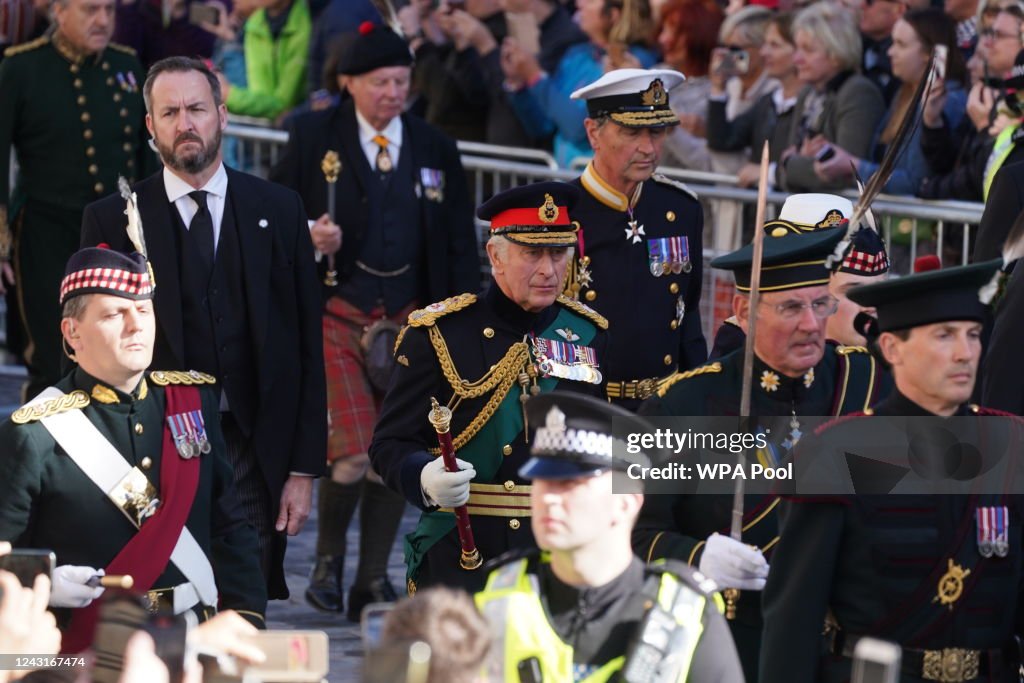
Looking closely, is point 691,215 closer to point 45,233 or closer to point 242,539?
point 242,539

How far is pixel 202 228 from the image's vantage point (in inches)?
332

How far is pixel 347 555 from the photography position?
11.4 m

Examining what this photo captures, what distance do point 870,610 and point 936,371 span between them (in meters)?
0.63

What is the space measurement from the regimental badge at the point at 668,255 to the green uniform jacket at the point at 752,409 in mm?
2054

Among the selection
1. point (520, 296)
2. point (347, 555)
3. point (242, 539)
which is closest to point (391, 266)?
point (347, 555)

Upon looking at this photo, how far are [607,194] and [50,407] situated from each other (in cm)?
304

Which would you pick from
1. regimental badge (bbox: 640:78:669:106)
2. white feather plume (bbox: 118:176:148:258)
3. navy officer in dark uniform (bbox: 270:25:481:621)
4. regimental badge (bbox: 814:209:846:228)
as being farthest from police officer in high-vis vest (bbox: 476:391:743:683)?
navy officer in dark uniform (bbox: 270:25:481:621)

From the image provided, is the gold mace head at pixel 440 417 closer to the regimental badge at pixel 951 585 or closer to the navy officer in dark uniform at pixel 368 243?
the regimental badge at pixel 951 585

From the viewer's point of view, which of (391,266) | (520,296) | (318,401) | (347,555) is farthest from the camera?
(347,555)

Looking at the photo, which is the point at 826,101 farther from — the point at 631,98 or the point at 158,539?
the point at 158,539

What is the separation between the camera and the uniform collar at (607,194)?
9.12 m

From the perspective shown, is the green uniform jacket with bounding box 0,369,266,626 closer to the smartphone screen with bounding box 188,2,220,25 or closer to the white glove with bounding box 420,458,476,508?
the white glove with bounding box 420,458,476,508

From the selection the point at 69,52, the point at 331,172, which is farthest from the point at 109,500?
the point at 69,52

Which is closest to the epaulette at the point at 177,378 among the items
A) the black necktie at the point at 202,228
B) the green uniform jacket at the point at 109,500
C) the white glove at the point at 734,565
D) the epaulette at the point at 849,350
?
the green uniform jacket at the point at 109,500
